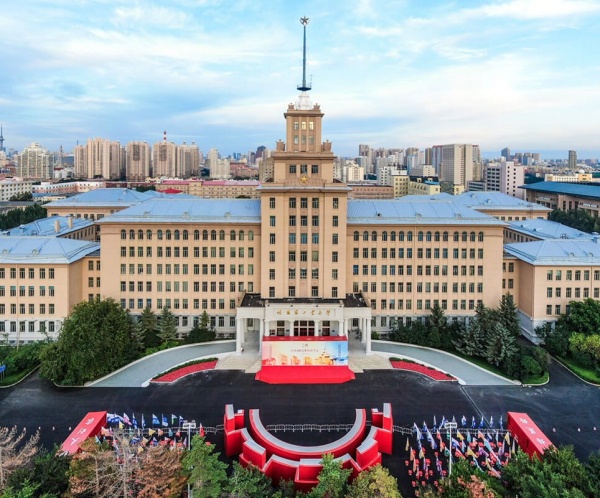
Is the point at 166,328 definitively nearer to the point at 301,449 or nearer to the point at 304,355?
the point at 304,355

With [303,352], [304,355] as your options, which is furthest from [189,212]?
[304,355]

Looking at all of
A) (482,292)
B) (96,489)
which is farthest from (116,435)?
(482,292)

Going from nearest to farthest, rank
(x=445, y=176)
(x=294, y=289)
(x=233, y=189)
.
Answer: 1. (x=294, y=289)
2. (x=233, y=189)
3. (x=445, y=176)

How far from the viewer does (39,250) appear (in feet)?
141

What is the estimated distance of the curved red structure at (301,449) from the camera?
77.6 ft

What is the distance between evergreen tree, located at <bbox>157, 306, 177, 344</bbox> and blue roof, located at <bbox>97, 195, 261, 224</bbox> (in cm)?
833

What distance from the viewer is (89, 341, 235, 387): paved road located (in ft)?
114

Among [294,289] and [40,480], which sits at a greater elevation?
[294,289]

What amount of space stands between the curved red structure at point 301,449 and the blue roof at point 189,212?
67.7 ft

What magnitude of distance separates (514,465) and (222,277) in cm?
2893

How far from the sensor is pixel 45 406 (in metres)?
31.3

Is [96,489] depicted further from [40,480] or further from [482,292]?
[482,292]

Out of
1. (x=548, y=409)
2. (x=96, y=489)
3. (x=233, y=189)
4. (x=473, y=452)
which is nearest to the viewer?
(x=96, y=489)

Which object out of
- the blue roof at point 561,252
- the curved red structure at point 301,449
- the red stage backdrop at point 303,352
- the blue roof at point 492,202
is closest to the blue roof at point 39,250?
the red stage backdrop at point 303,352
